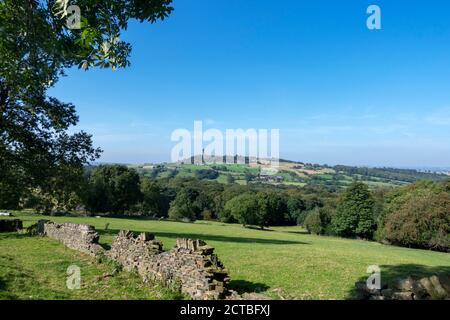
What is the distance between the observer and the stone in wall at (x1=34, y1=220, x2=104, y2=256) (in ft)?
65.4

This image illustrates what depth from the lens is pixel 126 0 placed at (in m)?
8.34

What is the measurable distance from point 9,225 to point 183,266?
2595cm

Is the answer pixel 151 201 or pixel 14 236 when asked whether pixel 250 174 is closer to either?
pixel 151 201

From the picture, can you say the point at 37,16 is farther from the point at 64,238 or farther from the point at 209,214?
the point at 209,214

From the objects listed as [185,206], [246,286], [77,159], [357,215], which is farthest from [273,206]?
[246,286]

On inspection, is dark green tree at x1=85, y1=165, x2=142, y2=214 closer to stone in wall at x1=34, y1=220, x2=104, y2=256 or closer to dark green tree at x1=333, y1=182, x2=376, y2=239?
dark green tree at x1=333, y1=182, x2=376, y2=239

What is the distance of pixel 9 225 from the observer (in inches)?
1227

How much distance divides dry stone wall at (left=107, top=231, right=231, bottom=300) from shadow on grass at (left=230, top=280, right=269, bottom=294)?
125cm

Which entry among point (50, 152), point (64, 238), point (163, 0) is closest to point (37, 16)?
point (163, 0)

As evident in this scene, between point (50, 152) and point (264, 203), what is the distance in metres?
66.7

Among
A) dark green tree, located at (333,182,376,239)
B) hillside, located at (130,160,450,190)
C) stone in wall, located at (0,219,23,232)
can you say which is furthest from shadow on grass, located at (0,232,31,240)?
hillside, located at (130,160,450,190)

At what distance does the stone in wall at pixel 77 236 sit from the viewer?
1995 centimetres

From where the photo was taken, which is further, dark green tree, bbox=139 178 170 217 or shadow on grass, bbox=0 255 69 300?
dark green tree, bbox=139 178 170 217
